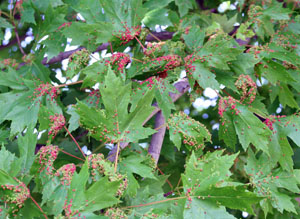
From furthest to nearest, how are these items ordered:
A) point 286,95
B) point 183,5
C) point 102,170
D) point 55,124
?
1. point 183,5
2. point 286,95
3. point 55,124
4. point 102,170

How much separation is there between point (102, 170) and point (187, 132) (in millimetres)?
539

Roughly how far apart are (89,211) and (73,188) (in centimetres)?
12

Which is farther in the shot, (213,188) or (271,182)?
(271,182)

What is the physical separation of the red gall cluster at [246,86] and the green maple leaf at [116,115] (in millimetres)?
607

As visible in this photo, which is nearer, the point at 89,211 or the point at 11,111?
the point at 89,211

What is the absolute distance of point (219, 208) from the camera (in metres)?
1.80

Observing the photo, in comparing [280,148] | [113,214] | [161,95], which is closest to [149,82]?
[161,95]

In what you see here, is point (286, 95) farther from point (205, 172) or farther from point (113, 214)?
point (113, 214)

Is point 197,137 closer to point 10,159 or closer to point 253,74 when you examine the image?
point 253,74

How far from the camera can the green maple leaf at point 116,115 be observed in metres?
1.86

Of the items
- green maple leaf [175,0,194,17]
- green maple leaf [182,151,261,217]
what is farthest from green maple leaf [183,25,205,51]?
green maple leaf [175,0,194,17]

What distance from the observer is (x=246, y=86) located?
7.29ft

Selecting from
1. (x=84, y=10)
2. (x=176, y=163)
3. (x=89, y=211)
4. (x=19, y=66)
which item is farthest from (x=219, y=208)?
(x=19, y=66)

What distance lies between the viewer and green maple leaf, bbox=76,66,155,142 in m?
1.86
